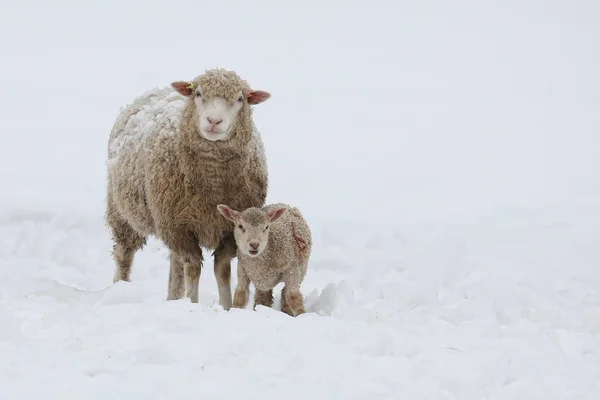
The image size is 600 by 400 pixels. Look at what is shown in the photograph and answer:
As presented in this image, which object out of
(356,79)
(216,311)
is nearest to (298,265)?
(216,311)

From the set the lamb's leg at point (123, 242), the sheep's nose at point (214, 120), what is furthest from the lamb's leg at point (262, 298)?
the lamb's leg at point (123, 242)

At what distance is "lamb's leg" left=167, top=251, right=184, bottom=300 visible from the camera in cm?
836

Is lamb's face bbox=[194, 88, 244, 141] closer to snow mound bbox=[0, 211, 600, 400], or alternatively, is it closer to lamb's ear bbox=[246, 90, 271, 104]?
lamb's ear bbox=[246, 90, 271, 104]

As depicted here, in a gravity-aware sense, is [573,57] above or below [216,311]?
above

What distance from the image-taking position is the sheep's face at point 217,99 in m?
6.75

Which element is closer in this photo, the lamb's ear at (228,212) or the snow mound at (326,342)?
the snow mound at (326,342)

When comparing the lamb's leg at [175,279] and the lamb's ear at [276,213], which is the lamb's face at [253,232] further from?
the lamb's leg at [175,279]

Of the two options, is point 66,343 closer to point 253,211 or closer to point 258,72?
point 253,211

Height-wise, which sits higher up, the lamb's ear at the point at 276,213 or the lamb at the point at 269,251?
the lamb's ear at the point at 276,213

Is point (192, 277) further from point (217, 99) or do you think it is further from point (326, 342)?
point (326, 342)

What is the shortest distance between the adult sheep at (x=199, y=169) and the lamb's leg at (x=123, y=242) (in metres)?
1.05

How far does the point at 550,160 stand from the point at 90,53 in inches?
1054

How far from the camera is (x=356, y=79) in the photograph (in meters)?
41.5

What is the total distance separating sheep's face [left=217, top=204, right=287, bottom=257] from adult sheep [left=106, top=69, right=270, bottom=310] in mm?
340
